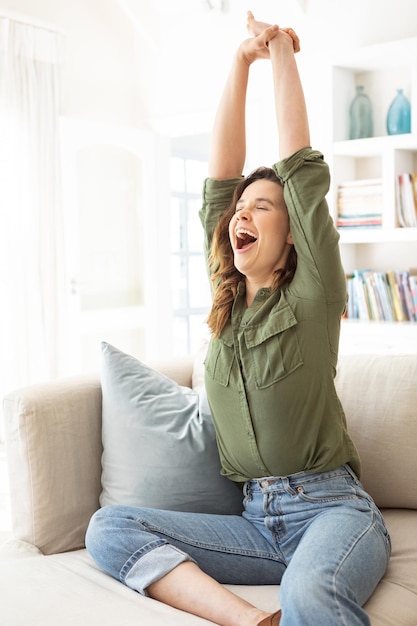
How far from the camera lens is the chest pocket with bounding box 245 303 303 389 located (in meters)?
1.64

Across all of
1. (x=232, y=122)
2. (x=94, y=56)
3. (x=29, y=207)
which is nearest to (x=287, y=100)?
(x=232, y=122)

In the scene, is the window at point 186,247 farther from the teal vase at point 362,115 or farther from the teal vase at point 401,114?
the teal vase at point 401,114

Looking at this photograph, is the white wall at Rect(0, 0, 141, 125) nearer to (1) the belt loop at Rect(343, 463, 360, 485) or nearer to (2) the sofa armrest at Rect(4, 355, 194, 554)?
(2) the sofa armrest at Rect(4, 355, 194, 554)

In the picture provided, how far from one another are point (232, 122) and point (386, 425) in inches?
33.0

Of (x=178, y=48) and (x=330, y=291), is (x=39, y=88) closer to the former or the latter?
(x=178, y=48)

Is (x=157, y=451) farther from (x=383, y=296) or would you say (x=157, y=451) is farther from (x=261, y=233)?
(x=383, y=296)

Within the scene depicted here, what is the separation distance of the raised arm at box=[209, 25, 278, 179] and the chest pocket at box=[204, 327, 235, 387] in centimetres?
42

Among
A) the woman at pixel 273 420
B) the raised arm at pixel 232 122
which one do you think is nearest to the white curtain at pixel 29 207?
the raised arm at pixel 232 122

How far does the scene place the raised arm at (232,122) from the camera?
6.00 feet

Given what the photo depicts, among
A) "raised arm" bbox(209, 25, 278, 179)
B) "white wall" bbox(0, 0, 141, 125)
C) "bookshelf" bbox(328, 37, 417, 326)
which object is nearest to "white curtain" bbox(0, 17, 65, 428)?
"white wall" bbox(0, 0, 141, 125)

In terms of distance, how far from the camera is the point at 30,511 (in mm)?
1852

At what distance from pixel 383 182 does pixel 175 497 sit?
2594 mm

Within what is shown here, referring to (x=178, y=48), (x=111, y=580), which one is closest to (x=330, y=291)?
(x=111, y=580)

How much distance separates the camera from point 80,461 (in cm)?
193
